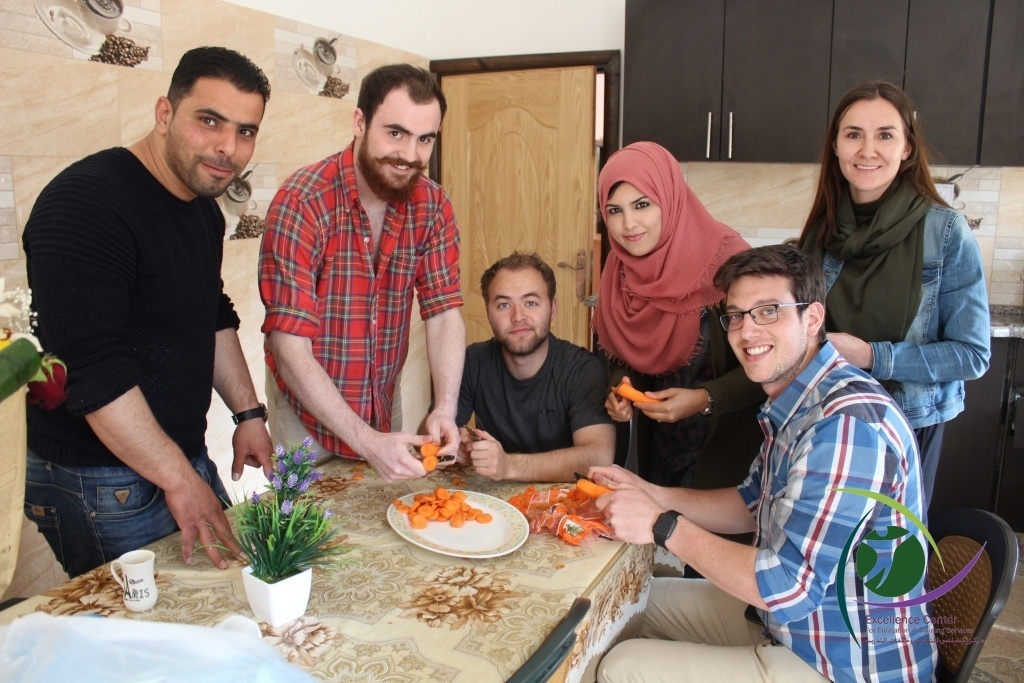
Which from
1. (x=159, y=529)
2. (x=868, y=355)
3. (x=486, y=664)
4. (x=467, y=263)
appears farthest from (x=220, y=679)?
(x=467, y=263)

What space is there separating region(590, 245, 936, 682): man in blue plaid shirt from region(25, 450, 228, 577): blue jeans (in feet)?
3.09

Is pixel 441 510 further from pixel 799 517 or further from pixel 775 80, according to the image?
pixel 775 80

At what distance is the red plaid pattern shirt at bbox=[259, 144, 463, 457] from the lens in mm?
1883

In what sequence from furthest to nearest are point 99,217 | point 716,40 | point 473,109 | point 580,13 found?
point 473,109, point 580,13, point 716,40, point 99,217

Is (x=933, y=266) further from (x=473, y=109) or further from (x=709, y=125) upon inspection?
(x=473, y=109)

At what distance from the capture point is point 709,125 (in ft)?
12.2

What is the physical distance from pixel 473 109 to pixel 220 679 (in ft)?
13.2

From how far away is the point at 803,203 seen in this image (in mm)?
3988

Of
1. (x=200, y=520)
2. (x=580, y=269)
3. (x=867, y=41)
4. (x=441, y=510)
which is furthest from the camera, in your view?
(x=580, y=269)

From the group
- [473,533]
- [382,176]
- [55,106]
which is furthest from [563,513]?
[55,106]

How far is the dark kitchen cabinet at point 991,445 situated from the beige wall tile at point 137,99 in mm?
3419

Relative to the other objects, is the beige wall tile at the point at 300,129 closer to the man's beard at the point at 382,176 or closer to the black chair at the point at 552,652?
the man's beard at the point at 382,176

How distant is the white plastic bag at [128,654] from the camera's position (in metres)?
0.69

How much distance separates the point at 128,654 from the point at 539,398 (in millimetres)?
1527
